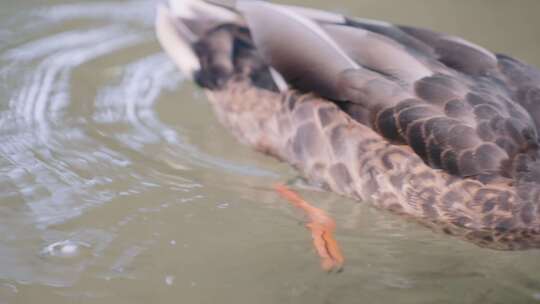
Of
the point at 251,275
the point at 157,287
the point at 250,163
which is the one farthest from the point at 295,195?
the point at 157,287

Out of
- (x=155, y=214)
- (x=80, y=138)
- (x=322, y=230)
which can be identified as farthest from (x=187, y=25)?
(x=322, y=230)

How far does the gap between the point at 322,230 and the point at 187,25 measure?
4.79 ft

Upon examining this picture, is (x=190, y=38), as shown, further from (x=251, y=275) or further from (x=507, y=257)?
(x=507, y=257)

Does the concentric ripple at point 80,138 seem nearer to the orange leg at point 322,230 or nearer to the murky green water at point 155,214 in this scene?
the murky green water at point 155,214

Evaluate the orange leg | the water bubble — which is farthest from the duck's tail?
the water bubble

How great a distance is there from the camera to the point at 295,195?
3.85 meters

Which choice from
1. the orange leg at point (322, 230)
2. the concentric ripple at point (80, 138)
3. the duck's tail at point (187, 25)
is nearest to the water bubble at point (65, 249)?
the concentric ripple at point (80, 138)

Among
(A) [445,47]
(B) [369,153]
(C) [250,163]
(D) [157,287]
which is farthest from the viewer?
(C) [250,163]

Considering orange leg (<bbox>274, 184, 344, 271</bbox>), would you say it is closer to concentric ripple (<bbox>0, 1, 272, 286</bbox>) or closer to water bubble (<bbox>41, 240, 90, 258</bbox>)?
concentric ripple (<bbox>0, 1, 272, 286</bbox>)

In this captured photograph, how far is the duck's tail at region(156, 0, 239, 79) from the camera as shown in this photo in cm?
420

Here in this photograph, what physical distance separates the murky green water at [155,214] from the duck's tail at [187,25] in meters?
0.31

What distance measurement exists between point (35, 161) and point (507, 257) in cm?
234

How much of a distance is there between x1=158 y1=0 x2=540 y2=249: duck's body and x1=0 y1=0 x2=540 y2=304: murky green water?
0.55 feet

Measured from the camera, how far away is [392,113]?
3.33 m
